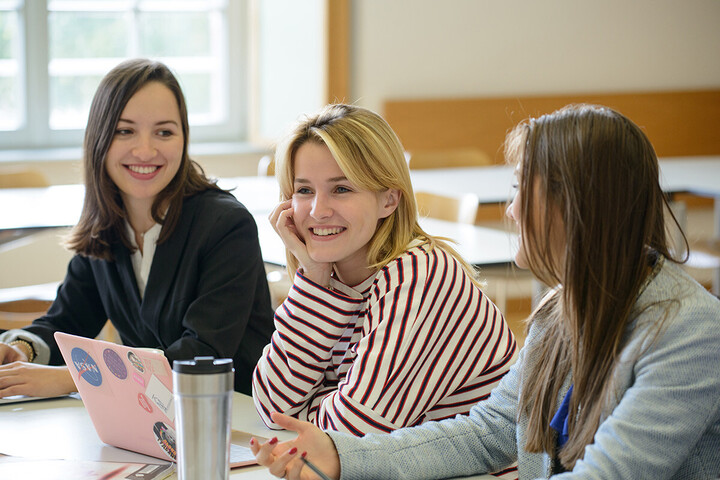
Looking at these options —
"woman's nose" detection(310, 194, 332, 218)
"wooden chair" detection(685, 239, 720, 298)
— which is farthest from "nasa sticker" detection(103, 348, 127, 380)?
"wooden chair" detection(685, 239, 720, 298)

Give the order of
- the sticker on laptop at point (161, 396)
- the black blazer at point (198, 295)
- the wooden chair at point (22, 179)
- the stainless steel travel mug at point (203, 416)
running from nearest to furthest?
the stainless steel travel mug at point (203, 416) → the sticker on laptop at point (161, 396) → the black blazer at point (198, 295) → the wooden chair at point (22, 179)

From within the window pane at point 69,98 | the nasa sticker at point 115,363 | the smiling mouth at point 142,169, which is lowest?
the nasa sticker at point 115,363

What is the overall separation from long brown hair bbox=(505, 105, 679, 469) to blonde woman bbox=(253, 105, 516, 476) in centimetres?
35

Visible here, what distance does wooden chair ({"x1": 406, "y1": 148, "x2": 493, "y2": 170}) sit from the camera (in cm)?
446

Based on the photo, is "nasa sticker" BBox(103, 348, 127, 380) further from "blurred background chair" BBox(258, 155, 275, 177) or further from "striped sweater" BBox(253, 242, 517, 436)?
"blurred background chair" BBox(258, 155, 275, 177)

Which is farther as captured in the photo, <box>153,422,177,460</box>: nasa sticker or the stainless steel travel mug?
<box>153,422,177,460</box>: nasa sticker

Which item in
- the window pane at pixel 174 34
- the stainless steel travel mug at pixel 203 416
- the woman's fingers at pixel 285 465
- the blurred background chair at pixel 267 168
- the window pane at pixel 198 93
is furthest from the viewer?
the window pane at pixel 198 93

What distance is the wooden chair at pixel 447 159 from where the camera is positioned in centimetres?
446

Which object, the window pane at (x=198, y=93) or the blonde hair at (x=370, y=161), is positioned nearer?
the blonde hair at (x=370, y=161)

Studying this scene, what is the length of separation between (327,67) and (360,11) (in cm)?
37

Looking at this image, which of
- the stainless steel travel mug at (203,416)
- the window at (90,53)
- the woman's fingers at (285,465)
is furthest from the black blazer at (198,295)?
the window at (90,53)

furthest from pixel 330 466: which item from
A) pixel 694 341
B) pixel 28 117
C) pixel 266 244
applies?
pixel 28 117

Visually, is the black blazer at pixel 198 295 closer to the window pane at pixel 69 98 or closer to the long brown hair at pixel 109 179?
the long brown hair at pixel 109 179

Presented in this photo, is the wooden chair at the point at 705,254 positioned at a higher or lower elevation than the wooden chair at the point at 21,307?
higher
